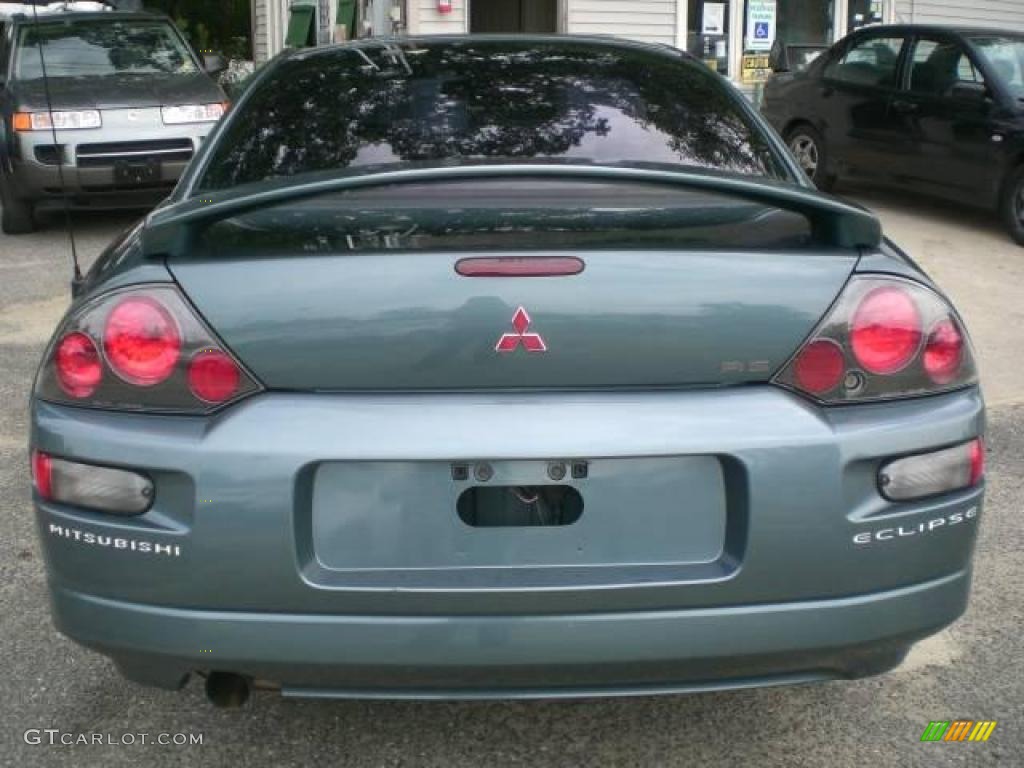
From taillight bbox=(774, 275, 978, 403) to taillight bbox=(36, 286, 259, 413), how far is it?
41.9 inches

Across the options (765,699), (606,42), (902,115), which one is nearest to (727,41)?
(902,115)

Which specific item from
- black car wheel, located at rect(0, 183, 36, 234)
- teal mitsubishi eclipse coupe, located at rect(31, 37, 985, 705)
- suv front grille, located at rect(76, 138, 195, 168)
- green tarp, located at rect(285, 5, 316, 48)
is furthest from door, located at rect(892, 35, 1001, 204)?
green tarp, located at rect(285, 5, 316, 48)

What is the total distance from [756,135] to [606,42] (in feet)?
2.48

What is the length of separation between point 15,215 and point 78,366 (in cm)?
775

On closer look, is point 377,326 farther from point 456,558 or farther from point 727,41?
point 727,41

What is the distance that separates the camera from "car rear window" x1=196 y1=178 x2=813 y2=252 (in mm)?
2230

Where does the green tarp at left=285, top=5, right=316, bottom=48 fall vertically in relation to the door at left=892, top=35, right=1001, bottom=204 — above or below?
above

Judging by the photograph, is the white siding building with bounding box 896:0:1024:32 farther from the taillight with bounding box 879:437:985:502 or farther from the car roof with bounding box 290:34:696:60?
the taillight with bounding box 879:437:985:502

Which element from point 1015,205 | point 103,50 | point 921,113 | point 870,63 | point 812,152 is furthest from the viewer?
point 812,152

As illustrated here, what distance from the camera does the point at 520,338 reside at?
83.7 inches

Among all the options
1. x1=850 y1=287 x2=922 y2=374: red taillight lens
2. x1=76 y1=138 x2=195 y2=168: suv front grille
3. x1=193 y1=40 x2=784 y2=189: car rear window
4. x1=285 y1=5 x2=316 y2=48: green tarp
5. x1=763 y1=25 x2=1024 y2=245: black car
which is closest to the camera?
x1=850 y1=287 x2=922 y2=374: red taillight lens

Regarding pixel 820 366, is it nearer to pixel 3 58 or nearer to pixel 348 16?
pixel 3 58

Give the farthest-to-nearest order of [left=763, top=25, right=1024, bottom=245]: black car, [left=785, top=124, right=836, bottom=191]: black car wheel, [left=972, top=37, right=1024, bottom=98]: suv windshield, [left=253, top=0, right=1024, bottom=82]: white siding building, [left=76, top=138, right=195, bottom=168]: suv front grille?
[left=253, top=0, right=1024, bottom=82]: white siding building, [left=785, top=124, right=836, bottom=191]: black car wheel, [left=972, top=37, right=1024, bottom=98]: suv windshield, [left=763, top=25, right=1024, bottom=245]: black car, [left=76, top=138, right=195, bottom=168]: suv front grille

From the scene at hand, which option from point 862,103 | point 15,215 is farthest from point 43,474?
point 862,103
